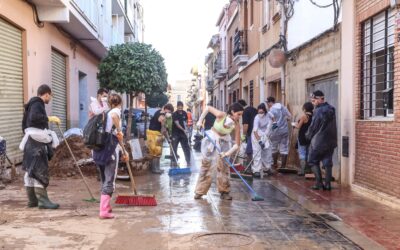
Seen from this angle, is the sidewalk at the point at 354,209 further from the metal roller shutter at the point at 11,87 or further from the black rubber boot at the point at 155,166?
the metal roller shutter at the point at 11,87

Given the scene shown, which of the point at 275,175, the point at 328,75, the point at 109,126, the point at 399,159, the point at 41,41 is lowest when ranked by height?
the point at 275,175

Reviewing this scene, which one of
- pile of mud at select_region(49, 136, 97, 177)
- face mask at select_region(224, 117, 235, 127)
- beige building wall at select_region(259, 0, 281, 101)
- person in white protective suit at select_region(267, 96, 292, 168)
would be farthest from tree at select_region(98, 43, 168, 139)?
face mask at select_region(224, 117, 235, 127)

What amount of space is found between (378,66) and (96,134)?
472 cm

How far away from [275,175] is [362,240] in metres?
5.77

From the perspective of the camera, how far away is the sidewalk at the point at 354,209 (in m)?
5.94

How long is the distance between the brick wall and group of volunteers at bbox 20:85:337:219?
1.60 feet

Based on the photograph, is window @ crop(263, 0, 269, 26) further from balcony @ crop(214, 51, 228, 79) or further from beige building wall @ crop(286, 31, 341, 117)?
balcony @ crop(214, 51, 228, 79)

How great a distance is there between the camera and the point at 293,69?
1340 centimetres

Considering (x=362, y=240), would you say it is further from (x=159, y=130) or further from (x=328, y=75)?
(x=159, y=130)

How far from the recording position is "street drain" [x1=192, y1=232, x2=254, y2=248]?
5.42 meters

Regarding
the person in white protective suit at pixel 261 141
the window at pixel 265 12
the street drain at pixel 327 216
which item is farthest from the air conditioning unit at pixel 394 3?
the window at pixel 265 12

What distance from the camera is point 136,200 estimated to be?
7.42 meters

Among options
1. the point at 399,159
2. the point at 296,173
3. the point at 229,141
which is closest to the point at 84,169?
the point at 229,141

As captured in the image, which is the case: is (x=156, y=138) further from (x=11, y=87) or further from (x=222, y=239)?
(x=222, y=239)
